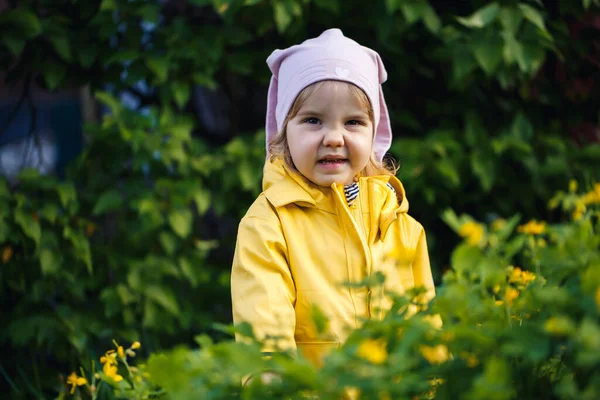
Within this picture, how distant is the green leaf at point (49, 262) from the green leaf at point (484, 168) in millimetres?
1864

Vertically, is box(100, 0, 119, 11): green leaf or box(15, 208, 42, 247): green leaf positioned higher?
box(100, 0, 119, 11): green leaf

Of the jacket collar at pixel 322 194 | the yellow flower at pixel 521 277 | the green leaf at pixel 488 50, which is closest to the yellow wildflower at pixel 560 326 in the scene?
the yellow flower at pixel 521 277

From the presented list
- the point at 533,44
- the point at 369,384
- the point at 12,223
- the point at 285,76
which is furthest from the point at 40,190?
the point at 369,384

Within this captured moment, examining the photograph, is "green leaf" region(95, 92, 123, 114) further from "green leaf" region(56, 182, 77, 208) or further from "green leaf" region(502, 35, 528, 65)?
"green leaf" region(502, 35, 528, 65)

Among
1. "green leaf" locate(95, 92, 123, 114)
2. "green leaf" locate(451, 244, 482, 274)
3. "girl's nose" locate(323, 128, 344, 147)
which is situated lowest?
"green leaf" locate(451, 244, 482, 274)

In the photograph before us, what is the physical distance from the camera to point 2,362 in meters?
3.29

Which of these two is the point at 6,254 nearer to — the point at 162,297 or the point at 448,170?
the point at 162,297

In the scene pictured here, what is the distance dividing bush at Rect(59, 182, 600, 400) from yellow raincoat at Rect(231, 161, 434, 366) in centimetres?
50

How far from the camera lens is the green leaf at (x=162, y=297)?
10.8 feet

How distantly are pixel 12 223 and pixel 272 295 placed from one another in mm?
1630

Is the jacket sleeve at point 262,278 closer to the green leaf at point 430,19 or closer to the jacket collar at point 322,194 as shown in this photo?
the jacket collar at point 322,194

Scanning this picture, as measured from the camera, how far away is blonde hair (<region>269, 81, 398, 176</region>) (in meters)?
2.13

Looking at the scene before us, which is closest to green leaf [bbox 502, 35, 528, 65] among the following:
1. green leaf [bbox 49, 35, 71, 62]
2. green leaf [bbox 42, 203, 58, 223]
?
green leaf [bbox 49, 35, 71, 62]

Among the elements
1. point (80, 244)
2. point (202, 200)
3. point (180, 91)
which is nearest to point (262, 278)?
point (202, 200)
